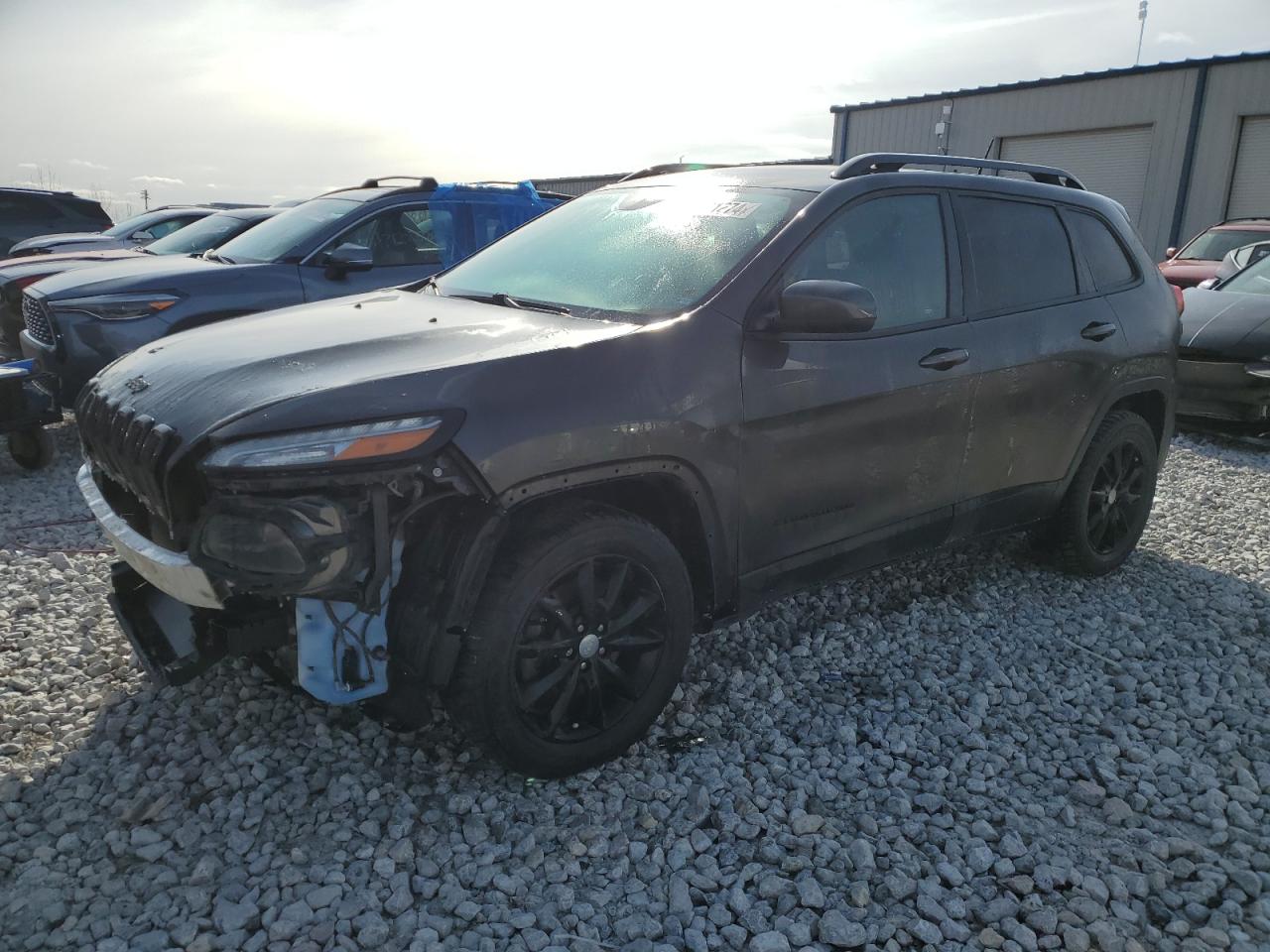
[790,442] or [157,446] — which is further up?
[157,446]

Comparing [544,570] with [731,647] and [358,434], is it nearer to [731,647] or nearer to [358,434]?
[358,434]

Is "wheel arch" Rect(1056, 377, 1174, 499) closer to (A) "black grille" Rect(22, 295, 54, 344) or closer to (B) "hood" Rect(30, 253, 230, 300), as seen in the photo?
(B) "hood" Rect(30, 253, 230, 300)

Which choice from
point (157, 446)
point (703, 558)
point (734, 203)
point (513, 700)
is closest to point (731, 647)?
point (703, 558)

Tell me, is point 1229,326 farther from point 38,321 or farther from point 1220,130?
point 1220,130

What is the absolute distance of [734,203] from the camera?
3443 millimetres

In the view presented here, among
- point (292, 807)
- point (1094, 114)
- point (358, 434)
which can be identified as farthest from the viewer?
point (1094, 114)

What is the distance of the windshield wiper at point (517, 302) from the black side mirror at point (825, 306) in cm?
73

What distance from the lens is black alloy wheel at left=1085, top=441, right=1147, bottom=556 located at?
15.1 ft

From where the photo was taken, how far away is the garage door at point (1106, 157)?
1861cm

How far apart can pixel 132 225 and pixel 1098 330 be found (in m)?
12.1

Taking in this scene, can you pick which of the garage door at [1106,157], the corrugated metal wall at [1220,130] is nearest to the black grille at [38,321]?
the garage door at [1106,157]

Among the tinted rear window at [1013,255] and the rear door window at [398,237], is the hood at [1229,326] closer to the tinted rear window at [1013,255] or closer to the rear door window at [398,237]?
the tinted rear window at [1013,255]

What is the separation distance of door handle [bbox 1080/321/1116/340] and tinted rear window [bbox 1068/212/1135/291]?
0.64 feet

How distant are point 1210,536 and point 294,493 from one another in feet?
17.3
